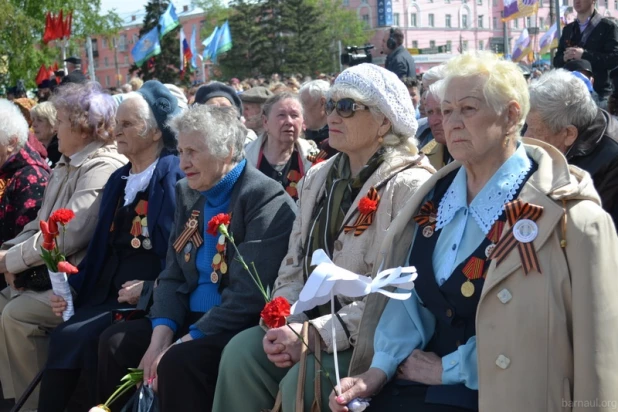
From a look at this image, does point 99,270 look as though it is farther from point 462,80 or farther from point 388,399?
point 462,80

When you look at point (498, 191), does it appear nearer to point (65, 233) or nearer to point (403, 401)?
point (403, 401)

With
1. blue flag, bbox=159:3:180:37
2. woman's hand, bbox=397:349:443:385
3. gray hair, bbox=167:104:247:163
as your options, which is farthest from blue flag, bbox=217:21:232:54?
woman's hand, bbox=397:349:443:385

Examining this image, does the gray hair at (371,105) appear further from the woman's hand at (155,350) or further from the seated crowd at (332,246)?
the woman's hand at (155,350)

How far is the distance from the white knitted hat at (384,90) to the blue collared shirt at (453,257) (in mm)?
726

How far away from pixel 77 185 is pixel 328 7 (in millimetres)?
69743

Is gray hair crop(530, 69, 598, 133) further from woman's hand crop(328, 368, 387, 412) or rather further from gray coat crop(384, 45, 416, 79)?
gray coat crop(384, 45, 416, 79)

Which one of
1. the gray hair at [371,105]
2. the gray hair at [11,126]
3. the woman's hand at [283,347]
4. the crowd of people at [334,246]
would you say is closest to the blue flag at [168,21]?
the gray hair at [11,126]

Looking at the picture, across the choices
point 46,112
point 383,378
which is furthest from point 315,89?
point 383,378

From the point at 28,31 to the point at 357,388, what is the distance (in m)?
23.6

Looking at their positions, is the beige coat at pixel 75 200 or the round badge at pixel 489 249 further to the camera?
the beige coat at pixel 75 200

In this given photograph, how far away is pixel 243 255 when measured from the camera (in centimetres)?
411

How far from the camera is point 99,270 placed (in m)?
4.98

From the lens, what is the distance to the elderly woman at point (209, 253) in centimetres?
407

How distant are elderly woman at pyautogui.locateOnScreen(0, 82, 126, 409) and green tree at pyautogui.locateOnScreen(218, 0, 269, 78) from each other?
5708cm
